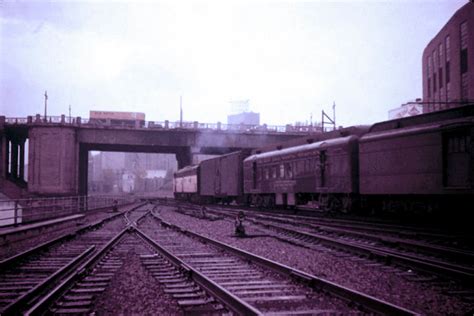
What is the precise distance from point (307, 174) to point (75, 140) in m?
35.6

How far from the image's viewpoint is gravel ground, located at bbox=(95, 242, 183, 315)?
582 cm

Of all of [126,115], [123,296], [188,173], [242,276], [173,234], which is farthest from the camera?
[126,115]

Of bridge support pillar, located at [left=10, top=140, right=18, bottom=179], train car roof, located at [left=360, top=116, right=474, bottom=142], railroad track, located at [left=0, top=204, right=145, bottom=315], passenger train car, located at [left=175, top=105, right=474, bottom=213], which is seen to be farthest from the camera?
bridge support pillar, located at [left=10, top=140, right=18, bottom=179]

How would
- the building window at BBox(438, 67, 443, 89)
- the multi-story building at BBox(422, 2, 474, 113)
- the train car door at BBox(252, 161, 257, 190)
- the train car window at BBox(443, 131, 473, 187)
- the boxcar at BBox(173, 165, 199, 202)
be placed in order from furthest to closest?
the building window at BBox(438, 67, 443, 89)
the boxcar at BBox(173, 165, 199, 202)
the multi-story building at BBox(422, 2, 474, 113)
the train car door at BBox(252, 161, 257, 190)
the train car window at BBox(443, 131, 473, 187)

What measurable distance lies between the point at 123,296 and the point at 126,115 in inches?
2698

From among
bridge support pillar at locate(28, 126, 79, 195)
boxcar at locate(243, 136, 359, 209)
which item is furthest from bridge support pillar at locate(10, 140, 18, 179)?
boxcar at locate(243, 136, 359, 209)

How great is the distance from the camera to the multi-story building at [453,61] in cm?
3559

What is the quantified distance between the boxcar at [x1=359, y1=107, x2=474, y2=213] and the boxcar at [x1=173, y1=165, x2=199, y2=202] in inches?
1088

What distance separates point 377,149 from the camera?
52.7ft

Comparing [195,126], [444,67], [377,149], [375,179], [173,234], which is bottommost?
[173,234]

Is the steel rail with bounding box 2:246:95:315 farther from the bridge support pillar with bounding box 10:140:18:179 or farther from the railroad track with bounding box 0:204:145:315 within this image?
the bridge support pillar with bounding box 10:140:18:179

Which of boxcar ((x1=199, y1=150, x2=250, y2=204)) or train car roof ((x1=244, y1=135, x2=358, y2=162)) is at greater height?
train car roof ((x1=244, y1=135, x2=358, y2=162))

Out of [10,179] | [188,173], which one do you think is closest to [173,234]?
[188,173]

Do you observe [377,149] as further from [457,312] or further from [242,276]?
[457,312]
